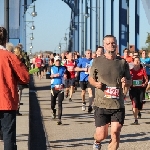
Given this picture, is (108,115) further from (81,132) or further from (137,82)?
(137,82)

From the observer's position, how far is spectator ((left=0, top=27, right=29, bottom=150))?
22.1 feet

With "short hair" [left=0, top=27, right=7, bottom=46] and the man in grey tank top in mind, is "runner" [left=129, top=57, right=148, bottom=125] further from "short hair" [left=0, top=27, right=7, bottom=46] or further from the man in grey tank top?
"short hair" [left=0, top=27, right=7, bottom=46]

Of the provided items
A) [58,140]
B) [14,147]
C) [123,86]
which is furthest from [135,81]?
[14,147]

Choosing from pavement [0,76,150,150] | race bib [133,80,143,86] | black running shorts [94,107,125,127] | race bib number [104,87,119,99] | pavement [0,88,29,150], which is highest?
race bib number [104,87,119,99]

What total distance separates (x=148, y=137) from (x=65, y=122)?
3144 mm

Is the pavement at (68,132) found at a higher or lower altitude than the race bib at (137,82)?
lower

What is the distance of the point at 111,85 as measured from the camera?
26.1 feet

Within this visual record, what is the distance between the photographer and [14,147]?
686cm

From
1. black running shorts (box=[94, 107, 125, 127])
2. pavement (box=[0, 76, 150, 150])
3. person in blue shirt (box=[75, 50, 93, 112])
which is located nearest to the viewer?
black running shorts (box=[94, 107, 125, 127])

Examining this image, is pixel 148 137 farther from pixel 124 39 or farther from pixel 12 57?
pixel 124 39

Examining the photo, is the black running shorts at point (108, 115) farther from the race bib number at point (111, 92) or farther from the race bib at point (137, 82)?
the race bib at point (137, 82)

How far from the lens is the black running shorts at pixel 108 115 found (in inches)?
314

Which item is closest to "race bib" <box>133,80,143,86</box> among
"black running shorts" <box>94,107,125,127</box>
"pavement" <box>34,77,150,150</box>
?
"pavement" <box>34,77,150,150</box>

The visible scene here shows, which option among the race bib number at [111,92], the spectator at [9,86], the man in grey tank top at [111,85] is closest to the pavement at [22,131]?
the man in grey tank top at [111,85]
